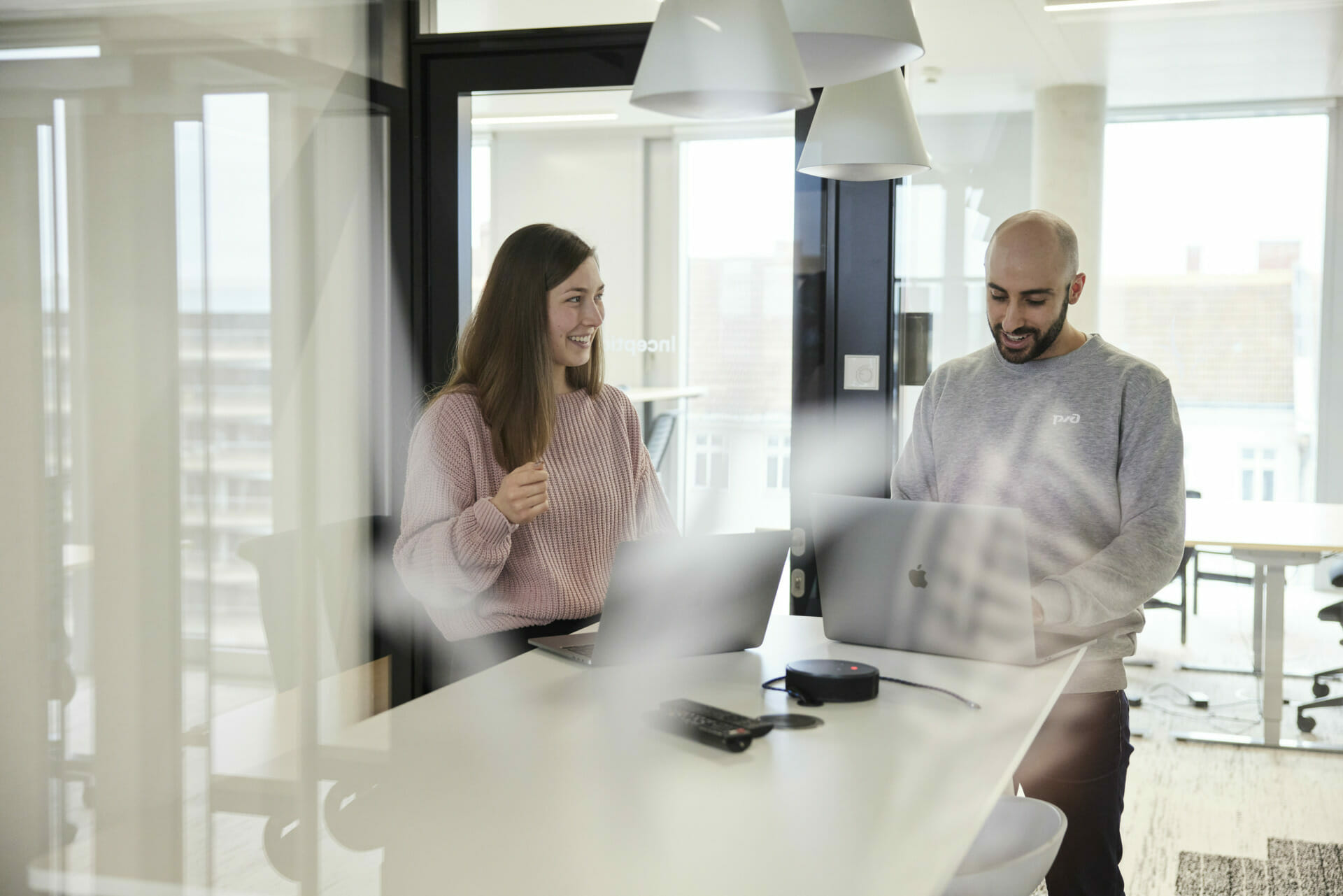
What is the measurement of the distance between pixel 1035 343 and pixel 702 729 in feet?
3.69

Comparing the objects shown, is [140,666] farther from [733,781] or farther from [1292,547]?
[1292,547]

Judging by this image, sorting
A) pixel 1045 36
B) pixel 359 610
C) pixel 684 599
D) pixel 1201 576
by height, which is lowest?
pixel 1201 576

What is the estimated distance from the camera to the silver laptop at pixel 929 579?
1.77m

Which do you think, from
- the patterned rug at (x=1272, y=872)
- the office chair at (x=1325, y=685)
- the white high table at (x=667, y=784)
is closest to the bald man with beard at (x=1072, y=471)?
the white high table at (x=667, y=784)

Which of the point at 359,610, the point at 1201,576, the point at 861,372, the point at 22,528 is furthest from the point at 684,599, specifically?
the point at 1201,576

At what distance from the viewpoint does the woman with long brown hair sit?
209 centimetres

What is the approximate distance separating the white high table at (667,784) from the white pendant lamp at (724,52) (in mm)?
827

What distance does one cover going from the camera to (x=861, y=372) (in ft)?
10.3

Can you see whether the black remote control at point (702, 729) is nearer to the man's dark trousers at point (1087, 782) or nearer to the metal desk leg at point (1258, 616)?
the man's dark trousers at point (1087, 782)

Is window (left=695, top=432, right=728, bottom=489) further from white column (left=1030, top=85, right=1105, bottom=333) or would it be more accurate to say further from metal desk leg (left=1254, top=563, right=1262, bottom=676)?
metal desk leg (left=1254, top=563, right=1262, bottom=676)

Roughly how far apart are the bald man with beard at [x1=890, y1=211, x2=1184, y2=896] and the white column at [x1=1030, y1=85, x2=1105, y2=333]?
1.15m

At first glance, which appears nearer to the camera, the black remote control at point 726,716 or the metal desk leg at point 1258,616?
the black remote control at point 726,716

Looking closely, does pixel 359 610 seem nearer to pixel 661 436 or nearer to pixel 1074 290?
pixel 661 436

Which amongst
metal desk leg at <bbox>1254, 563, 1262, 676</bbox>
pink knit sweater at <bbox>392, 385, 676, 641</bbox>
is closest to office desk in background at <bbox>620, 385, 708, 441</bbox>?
pink knit sweater at <bbox>392, 385, 676, 641</bbox>
